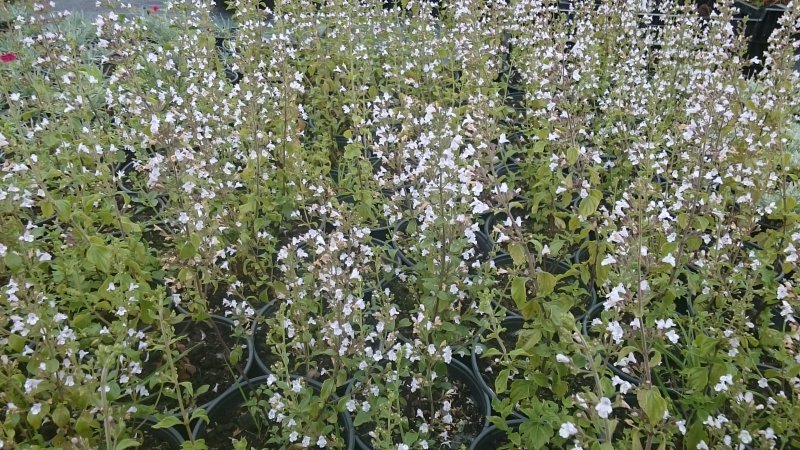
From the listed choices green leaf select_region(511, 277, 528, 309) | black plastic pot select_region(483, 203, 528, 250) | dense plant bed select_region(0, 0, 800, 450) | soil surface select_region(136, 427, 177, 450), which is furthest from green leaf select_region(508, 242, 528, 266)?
soil surface select_region(136, 427, 177, 450)

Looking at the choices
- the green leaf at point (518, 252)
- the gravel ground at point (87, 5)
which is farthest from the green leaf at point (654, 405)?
the gravel ground at point (87, 5)

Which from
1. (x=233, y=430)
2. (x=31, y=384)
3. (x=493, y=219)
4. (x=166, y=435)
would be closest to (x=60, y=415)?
(x=31, y=384)

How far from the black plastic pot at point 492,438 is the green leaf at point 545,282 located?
0.66 meters

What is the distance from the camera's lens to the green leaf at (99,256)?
2816 mm

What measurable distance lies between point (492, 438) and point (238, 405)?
1316 mm

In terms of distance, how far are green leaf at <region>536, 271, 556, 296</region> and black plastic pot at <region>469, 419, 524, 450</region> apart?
658mm

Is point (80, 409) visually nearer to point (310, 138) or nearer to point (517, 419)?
point (517, 419)

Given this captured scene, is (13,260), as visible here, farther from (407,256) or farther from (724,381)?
(724,381)

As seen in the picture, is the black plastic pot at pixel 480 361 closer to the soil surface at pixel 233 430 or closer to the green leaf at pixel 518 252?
the green leaf at pixel 518 252

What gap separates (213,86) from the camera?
14.2 ft

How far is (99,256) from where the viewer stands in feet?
9.29

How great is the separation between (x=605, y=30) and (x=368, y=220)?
3.28 metres

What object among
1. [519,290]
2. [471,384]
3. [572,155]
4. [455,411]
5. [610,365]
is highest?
[572,155]

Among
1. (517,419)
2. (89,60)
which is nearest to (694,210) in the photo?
(517,419)
